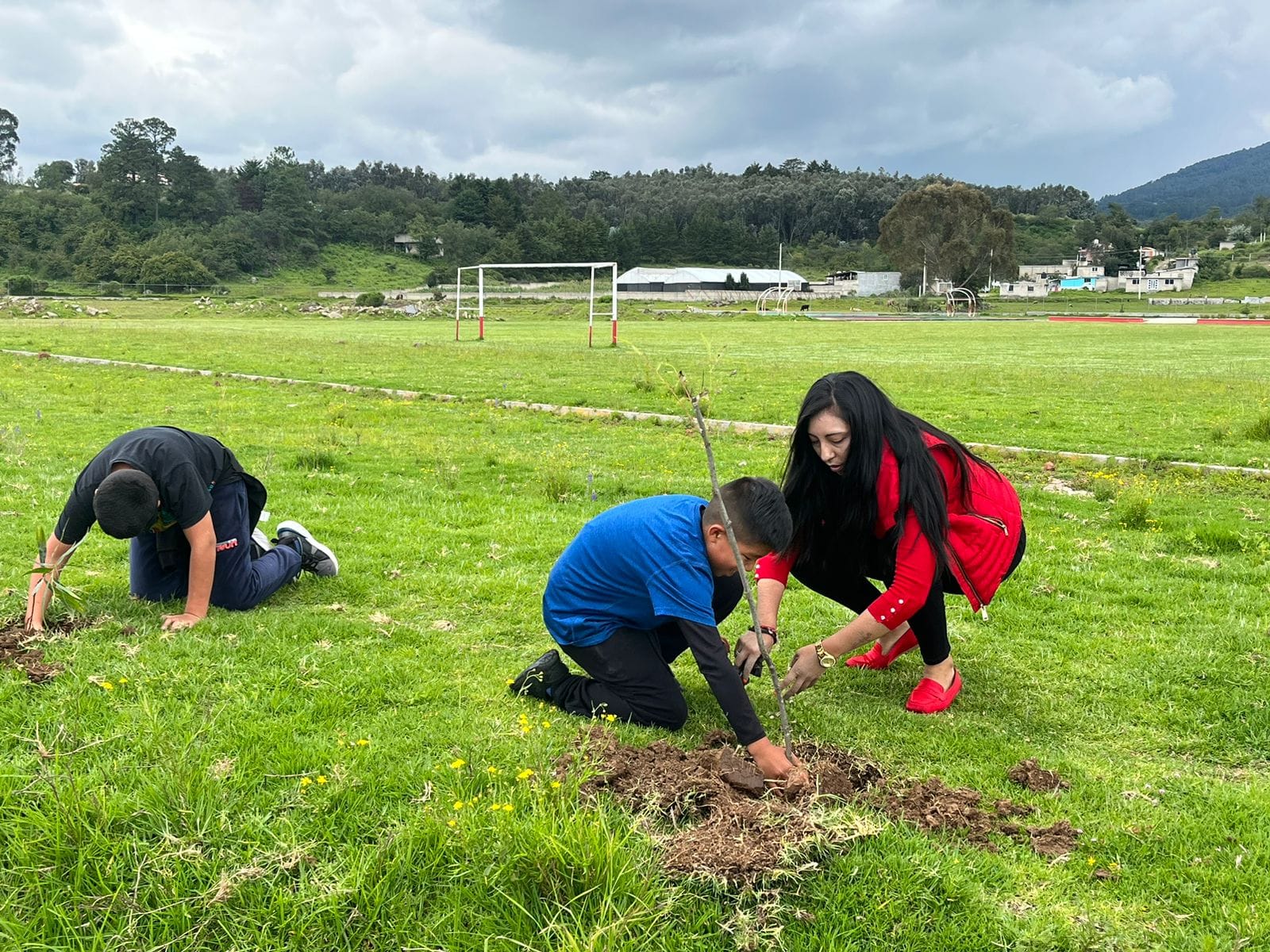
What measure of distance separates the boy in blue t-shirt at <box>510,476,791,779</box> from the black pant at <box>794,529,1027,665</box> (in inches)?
34.3

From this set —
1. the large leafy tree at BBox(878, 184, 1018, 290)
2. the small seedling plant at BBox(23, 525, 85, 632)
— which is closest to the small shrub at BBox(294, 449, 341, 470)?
the small seedling plant at BBox(23, 525, 85, 632)

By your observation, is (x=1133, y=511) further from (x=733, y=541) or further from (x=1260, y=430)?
(x=733, y=541)

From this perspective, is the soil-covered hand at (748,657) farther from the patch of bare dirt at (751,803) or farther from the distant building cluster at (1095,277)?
the distant building cluster at (1095,277)

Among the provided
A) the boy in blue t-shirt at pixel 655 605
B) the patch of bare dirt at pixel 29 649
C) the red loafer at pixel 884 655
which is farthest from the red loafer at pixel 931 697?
the patch of bare dirt at pixel 29 649

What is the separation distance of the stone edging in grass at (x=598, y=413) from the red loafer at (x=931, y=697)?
7.25 m

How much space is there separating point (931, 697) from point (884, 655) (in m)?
0.63

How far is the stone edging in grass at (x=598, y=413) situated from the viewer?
11.4 m

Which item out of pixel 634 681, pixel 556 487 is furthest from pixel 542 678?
pixel 556 487

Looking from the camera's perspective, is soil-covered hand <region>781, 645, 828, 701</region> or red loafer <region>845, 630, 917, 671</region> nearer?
soil-covered hand <region>781, 645, 828, 701</region>

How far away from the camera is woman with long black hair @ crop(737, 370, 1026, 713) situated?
4.26 meters

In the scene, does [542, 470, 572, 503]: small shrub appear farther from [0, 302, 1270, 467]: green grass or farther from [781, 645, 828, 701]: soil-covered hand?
[781, 645, 828, 701]: soil-covered hand

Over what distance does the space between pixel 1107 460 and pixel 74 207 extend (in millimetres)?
122931

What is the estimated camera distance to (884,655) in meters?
5.25

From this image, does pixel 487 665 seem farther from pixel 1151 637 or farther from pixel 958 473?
pixel 1151 637
